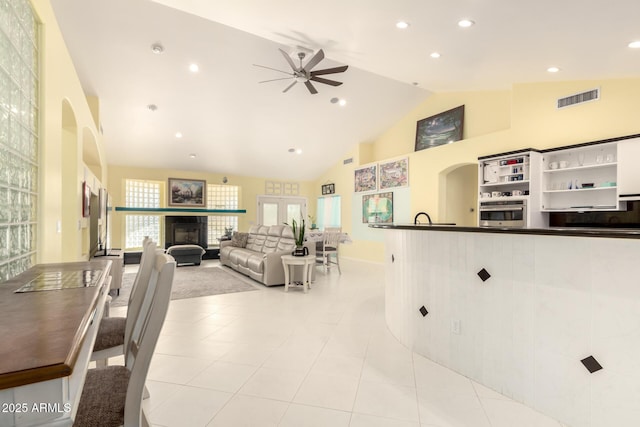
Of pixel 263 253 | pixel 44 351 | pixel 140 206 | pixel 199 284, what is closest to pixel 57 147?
pixel 44 351

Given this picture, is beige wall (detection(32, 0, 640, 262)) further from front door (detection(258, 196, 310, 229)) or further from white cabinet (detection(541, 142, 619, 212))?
front door (detection(258, 196, 310, 229))

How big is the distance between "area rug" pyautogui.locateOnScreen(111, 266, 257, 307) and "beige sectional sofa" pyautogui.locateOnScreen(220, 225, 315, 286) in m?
0.25

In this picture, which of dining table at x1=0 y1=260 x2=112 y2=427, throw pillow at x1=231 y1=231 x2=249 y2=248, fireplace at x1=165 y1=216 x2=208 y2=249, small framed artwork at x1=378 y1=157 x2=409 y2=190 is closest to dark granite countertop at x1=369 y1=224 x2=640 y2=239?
dining table at x1=0 y1=260 x2=112 y2=427

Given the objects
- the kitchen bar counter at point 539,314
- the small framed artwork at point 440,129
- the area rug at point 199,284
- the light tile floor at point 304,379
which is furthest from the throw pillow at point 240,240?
the kitchen bar counter at point 539,314

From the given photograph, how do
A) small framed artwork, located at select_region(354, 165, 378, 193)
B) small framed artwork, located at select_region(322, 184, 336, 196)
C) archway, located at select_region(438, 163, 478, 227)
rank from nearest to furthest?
archway, located at select_region(438, 163, 478, 227), small framed artwork, located at select_region(354, 165, 378, 193), small framed artwork, located at select_region(322, 184, 336, 196)

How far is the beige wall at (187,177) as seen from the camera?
851 cm

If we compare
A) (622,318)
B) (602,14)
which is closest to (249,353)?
(622,318)

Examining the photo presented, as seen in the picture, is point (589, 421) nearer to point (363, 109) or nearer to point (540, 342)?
point (540, 342)

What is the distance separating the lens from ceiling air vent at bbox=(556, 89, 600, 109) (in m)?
4.46

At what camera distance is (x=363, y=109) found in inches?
294

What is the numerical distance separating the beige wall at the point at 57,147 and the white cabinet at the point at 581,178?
5885mm

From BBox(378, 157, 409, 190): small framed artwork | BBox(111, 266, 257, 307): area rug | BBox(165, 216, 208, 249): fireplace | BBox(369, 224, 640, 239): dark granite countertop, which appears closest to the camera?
BBox(369, 224, 640, 239): dark granite countertop

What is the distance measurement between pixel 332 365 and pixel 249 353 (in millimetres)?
733

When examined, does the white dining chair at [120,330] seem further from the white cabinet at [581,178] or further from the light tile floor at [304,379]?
the white cabinet at [581,178]
